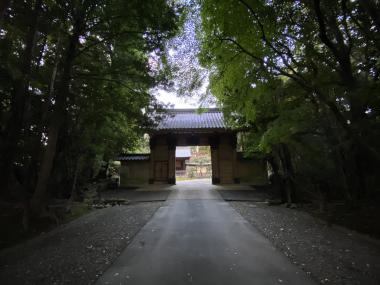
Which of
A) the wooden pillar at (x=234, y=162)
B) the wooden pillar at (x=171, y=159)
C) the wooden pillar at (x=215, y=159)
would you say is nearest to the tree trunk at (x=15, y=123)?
the wooden pillar at (x=171, y=159)

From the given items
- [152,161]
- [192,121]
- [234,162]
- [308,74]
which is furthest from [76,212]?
[192,121]

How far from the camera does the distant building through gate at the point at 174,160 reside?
18.0 meters

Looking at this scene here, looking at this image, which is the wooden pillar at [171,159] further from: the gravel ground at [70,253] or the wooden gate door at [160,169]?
the gravel ground at [70,253]

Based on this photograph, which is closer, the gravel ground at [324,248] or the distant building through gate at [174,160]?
the gravel ground at [324,248]

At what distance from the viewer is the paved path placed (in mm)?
3652

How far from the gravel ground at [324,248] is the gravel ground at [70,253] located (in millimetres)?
3025

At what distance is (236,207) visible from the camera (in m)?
9.66

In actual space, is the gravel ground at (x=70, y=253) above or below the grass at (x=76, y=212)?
below

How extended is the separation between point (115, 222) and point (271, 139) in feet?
16.2

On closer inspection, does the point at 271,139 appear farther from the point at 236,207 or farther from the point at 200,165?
the point at 200,165

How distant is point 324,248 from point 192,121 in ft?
49.9

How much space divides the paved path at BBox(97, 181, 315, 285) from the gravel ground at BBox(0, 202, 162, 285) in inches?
10.7

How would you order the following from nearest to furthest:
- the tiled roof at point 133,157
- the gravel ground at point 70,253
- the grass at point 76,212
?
the gravel ground at point 70,253, the grass at point 76,212, the tiled roof at point 133,157

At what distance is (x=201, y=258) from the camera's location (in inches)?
176
